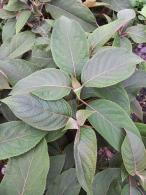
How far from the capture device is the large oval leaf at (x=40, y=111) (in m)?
0.73

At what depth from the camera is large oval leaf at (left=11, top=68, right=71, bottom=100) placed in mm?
752

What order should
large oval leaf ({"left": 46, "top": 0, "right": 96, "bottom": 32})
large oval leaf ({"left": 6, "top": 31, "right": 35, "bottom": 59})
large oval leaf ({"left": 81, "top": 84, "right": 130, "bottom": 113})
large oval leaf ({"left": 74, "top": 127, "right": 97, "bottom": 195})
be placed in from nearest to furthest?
large oval leaf ({"left": 74, "top": 127, "right": 97, "bottom": 195}) → large oval leaf ({"left": 81, "top": 84, "right": 130, "bottom": 113}) → large oval leaf ({"left": 6, "top": 31, "right": 35, "bottom": 59}) → large oval leaf ({"left": 46, "top": 0, "right": 96, "bottom": 32})

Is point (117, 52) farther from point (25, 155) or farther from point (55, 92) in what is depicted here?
point (25, 155)

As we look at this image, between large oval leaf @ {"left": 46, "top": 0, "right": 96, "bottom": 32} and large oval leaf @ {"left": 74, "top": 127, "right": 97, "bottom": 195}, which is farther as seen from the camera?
large oval leaf @ {"left": 46, "top": 0, "right": 96, "bottom": 32}

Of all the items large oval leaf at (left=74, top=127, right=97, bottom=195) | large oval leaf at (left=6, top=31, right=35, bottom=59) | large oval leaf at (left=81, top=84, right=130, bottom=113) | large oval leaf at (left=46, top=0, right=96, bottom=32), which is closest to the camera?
large oval leaf at (left=74, top=127, right=97, bottom=195)

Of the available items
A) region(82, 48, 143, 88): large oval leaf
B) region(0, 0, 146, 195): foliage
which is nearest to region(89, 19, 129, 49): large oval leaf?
region(0, 0, 146, 195): foliage

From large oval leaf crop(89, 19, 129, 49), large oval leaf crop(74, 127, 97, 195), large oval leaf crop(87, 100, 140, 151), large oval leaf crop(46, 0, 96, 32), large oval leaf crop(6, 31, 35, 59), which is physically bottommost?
large oval leaf crop(74, 127, 97, 195)

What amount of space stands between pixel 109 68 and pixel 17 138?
0.85 feet

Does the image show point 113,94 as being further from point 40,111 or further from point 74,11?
point 74,11

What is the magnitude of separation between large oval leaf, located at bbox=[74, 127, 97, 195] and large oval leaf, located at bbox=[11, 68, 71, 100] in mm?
102

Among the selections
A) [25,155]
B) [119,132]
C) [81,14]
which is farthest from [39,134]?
[81,14]

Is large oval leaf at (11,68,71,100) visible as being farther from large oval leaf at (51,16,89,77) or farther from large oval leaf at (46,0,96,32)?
large oval leaf at (46,0,96,32)

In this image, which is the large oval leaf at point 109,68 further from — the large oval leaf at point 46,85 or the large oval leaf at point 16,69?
the large oval leaf at point 16,69

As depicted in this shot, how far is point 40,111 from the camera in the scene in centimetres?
74
